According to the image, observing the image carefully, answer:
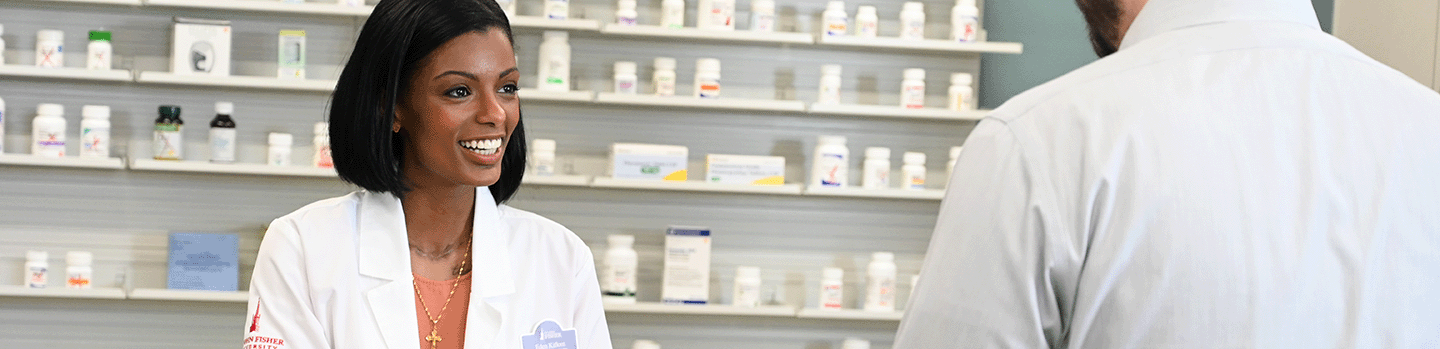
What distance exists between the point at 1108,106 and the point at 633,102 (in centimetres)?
238

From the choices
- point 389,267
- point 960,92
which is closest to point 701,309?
point 960,92

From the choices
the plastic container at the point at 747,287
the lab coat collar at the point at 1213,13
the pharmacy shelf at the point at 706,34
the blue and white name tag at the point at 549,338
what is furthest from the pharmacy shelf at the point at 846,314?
the lab coat collar at the point at 1213,13

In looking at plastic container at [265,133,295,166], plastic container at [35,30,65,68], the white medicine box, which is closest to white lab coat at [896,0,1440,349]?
plastic container at [265,133,295,166]

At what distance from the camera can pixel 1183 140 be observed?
0.66 m

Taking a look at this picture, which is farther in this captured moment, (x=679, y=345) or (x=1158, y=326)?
(x=679, y=345)

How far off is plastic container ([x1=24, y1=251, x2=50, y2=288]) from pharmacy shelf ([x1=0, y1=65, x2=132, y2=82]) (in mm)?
505

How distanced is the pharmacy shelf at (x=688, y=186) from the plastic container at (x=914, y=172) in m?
0.33

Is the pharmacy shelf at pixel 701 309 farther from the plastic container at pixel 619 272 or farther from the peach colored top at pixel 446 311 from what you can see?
the peach colored top at pixel 446 311

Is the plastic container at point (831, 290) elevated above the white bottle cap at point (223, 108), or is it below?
below

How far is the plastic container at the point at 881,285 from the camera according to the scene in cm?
310

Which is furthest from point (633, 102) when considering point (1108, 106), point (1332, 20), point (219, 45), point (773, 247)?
point (1108, 106)

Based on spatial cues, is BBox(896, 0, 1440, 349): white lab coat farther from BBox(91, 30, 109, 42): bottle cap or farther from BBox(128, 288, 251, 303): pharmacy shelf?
BBox(91, 30, 109, 42): bottle cap

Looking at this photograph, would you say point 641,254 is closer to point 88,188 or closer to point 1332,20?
point 88,188

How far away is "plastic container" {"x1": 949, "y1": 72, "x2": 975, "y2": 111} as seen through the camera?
3.11 meters
